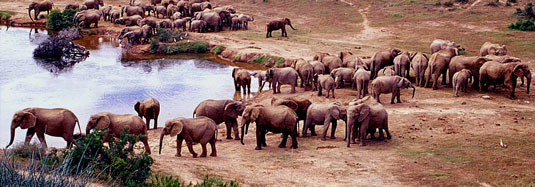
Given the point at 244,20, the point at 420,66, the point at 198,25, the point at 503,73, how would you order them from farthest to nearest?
1. the point at 244,20
2. the point at 198,25
3. the point at 420,66
4. the point at 503,73

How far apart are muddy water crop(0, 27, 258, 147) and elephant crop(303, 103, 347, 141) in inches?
187

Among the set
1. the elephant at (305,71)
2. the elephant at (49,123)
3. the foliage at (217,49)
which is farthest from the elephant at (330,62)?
the elephant at (49,123)

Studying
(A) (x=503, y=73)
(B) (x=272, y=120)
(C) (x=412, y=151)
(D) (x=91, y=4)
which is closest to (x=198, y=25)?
(D) (x=91, y=4)

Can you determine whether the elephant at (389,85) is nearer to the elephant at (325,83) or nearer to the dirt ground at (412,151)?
the dirt ground at (412,151)

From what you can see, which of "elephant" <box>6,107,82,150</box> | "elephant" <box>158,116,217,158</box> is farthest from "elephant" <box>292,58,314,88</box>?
"elephant" <box>6,107,82,150</box>

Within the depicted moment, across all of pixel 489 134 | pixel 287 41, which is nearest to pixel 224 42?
pixel 287 41

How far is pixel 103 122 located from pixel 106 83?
945cm

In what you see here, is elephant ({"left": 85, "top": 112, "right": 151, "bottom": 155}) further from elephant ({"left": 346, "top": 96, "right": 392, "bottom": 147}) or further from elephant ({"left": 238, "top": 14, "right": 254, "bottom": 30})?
elephant ({"left": 238, "top": 14, "right": 254, "bottom": 30})

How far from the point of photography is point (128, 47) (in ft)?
97.3

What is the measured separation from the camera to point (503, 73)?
17891mm

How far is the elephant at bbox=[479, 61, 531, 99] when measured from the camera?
701 inches

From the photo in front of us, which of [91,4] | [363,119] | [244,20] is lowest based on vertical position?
[363,119]

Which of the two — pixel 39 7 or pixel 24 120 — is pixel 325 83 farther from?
pixel 39 7

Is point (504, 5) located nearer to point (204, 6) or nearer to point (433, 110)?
point (204, 6)
